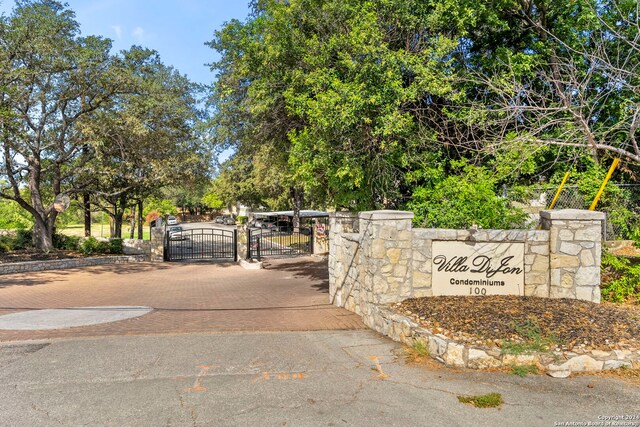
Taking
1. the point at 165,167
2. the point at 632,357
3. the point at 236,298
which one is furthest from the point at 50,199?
the point at 632,357

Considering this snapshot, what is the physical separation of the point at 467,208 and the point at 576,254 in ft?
5.81

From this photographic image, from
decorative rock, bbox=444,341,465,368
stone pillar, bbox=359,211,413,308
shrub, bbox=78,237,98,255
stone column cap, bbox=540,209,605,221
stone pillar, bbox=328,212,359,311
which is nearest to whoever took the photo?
decorative rock, bbox=444,341,465,368

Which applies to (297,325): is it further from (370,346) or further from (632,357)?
(632,357)

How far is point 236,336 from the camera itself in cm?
616

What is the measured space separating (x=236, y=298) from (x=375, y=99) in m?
5.67

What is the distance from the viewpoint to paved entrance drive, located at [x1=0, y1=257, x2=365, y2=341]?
6.85 metres

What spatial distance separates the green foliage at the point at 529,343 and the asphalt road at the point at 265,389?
1.07 feet

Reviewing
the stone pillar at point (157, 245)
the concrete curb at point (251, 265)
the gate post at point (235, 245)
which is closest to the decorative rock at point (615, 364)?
the concrete curb at point (251, 265)

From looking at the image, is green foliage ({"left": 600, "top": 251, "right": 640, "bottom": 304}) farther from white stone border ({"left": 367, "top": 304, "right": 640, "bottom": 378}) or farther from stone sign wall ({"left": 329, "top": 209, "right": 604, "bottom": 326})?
white stone border ({"left": 367, "top": 304, "right": 640, "bottom": 378})

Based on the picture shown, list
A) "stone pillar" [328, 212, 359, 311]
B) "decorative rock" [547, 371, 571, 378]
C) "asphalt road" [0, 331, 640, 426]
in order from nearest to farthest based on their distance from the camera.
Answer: "asphalt road" [0, 331, 640, 426], "decorative rock" [547, 371, 571, 378], "stone pillar" [328, 212, 359, 311]

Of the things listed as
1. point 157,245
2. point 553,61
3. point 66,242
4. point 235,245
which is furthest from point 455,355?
point 66,242

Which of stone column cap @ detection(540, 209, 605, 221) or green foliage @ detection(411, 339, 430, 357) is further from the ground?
stone column cap @ detection(540, 209, 605, 221)

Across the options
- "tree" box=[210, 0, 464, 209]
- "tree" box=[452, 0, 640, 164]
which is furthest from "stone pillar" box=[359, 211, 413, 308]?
"tree" box=[452, 0, 640, 164]

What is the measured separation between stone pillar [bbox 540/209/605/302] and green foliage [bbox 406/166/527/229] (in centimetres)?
100
